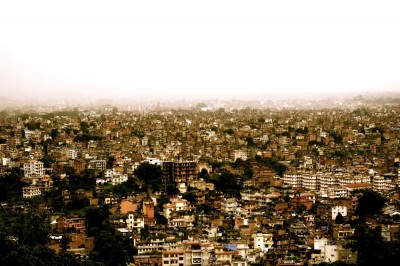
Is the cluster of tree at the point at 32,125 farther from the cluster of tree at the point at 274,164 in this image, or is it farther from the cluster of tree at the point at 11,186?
the cluster of tree at the point at 274,164

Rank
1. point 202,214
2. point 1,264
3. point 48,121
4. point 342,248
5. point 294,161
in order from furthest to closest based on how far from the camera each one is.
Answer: point 48,121 < point 294,161 < point 202,214 < point 342,248 < point 1,264

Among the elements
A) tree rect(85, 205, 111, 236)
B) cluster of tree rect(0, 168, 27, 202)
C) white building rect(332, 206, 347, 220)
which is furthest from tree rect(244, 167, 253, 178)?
tree rect(85, 205, 111, 236)


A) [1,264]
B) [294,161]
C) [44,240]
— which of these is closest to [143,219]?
[44,240]

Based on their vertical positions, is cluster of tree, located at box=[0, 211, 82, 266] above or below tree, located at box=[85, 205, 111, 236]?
above

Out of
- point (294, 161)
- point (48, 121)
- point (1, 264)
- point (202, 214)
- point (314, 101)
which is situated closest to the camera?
point (1, 264)

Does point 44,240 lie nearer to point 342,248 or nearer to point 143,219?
point 143,219

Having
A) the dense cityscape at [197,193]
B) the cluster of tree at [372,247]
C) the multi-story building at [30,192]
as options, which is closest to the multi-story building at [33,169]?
the dense cityscape at [197,193]

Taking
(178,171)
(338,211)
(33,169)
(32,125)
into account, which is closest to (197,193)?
(178,171)

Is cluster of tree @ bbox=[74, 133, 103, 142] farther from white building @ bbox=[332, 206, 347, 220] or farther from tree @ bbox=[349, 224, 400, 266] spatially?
tree @ bbox=[349, 224, 400, 266]
